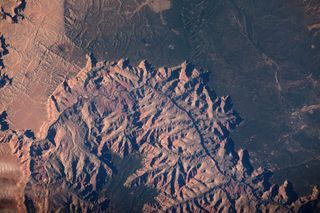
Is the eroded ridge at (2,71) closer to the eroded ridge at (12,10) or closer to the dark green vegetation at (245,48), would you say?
the eroded ridge at (12,10)

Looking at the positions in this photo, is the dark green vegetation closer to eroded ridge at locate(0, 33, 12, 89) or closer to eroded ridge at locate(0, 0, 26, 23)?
eroded ridge at locate(0, 0, 26, 23)

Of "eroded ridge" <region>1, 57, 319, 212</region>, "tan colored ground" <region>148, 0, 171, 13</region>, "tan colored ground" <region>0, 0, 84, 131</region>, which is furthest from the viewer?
"tan colored ground" <region>148, 0, 171, 13</region>

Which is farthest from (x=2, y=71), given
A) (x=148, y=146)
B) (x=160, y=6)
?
(x=160, y=6)

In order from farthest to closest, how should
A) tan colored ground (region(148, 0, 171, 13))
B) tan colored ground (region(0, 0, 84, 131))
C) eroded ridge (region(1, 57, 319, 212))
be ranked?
1. tan colored ground (region(148, 0, 171, 13))
2. tan colored ground (region(0, 0, 84, 131))
3. eroded ridge (region(1, 57, 319, 212))

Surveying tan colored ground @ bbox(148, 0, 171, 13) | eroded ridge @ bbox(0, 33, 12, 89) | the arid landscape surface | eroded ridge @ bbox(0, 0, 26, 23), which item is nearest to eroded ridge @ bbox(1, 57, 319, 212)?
the arid landscape surface

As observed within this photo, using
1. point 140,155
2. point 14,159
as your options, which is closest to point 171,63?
point 140,155

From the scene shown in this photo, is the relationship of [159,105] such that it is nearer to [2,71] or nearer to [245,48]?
[245,48]

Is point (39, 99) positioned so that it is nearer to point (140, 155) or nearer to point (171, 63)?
point (140, 155)

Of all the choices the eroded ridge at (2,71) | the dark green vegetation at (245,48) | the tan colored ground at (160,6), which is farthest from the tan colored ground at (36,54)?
the tan colored ground at (160,6)
